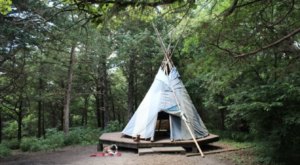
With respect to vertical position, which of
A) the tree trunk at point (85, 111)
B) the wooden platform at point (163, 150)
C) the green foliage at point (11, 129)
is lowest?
the wooden platform at point (163, 150)

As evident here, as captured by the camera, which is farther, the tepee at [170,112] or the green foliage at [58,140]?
the green foliage at [58,140]

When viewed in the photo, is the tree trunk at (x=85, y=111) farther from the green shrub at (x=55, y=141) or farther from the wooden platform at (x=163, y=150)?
the wooden platform at (x=163, y=150)

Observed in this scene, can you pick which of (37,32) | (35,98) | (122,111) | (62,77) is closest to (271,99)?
(37,32)

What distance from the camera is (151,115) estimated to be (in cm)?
989

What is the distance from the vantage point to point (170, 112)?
975 centimetres

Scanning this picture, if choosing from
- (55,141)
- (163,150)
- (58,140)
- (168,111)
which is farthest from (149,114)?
(55,141)

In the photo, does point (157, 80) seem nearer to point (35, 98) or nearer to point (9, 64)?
point (9, 64)

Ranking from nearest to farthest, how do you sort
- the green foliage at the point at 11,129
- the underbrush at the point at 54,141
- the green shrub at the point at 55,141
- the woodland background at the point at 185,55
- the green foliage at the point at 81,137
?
1. the woodland background at the point at 185,55
2. the underbrush at the point at 54,141
3. the green shrub at the point at 55,141
4. the green foliage at the point at 81,137
5. the green foliage at the point at 11,129

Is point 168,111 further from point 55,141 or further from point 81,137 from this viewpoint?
point 81,137

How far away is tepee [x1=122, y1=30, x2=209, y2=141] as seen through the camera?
9562mm

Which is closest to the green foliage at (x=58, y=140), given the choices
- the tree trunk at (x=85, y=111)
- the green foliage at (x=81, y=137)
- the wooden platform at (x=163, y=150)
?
the green foliage at (x=81, y=137)

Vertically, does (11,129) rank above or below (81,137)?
above

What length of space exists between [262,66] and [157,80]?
5090mm

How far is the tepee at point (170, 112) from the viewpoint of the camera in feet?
31.4
